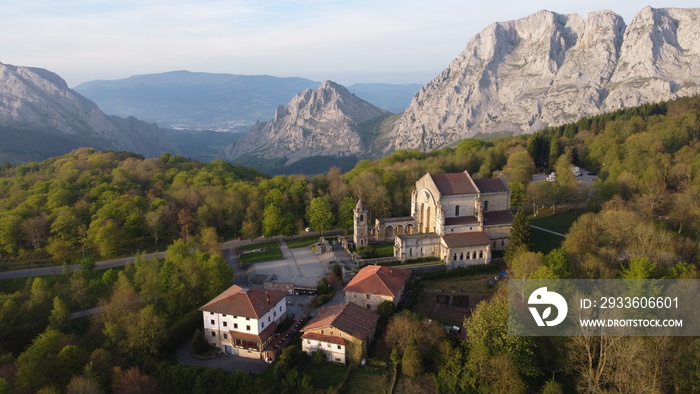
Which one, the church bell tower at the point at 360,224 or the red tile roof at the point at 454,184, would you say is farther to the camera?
the church bell tower at the point at 360,224

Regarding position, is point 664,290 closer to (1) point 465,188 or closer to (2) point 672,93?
(1) point 465,188

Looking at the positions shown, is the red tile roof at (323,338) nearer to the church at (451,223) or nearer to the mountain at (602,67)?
the church at (451,223)

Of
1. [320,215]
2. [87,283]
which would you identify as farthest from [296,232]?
[87,283]

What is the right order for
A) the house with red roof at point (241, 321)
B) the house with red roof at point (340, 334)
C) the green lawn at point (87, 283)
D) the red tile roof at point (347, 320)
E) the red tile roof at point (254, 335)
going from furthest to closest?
the green lawn at point (87, 283), the house with red roof at point (241, 321), the red tile roof at point (254, 335), the red tile roof at point (347, 320), the house with red roof at point (340, 334)

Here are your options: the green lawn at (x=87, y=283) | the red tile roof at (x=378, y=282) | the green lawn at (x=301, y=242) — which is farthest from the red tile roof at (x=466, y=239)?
the green lawn at (x=87, y=283)

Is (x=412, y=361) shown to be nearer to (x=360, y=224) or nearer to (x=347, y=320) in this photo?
(x=347, y=320)

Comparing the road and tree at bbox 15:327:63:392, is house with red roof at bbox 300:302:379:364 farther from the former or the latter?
tree at bbox 15:327:63:392

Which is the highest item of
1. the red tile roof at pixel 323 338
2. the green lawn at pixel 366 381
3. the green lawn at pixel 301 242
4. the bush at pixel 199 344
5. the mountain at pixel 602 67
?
the mountain at pixel 602 67
